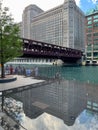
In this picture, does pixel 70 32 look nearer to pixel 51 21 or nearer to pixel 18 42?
pixel 51 21

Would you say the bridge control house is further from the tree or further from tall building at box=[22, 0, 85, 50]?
the tree

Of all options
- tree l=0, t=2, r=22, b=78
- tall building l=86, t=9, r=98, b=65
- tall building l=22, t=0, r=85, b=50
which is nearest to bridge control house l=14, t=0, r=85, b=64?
tall building l=22, t=0, r=85, b=50

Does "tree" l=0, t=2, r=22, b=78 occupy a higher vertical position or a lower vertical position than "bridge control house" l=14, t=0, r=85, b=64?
lower

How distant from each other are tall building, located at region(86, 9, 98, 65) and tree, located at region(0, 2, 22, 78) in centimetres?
7701

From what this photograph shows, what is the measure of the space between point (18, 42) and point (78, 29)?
14377 centimetres

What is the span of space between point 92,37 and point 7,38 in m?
84.8

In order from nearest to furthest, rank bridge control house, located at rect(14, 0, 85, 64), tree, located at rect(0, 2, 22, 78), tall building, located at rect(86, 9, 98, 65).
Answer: tree, located at rect(0, 2, 22, 78) < tall building, located at rect(86, 9, 98, 65) < bridge control house, located at rect(14, 0, 85, 64)

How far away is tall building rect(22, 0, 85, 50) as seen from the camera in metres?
136

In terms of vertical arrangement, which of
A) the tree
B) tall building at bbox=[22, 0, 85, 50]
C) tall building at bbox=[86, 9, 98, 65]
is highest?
tall building at bbox=[22, 0, 85, 50]

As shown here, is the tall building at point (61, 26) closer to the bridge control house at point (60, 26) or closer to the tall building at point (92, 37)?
the bridge control house at point (60, 26)

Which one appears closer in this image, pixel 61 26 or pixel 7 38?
pixel 7 38

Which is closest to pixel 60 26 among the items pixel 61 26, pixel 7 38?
pixel 61 26

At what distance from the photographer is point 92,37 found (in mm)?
91312

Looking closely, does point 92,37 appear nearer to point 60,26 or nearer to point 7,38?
point 60,26
